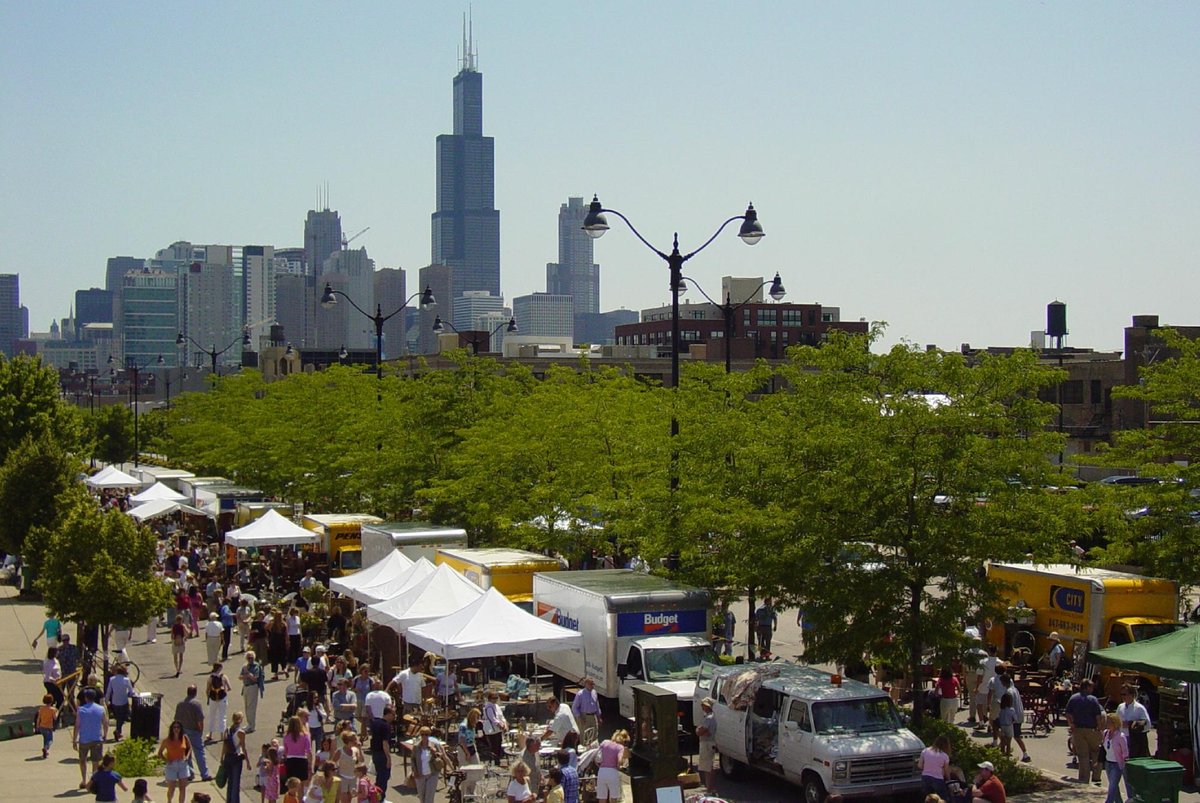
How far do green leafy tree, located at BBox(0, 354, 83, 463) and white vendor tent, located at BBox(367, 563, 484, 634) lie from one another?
38.5 metres

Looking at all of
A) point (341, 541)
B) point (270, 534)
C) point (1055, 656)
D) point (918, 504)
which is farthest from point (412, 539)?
point (918, 504)

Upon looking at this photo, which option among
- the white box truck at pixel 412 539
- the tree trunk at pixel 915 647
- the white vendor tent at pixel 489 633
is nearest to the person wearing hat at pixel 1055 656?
the tree trunk at pixel 915 647

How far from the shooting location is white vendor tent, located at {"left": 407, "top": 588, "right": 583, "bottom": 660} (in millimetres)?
21266

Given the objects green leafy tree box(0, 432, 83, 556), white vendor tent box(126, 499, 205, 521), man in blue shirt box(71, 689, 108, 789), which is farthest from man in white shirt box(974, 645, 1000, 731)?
white vendor tent box(126, 499, 205, 521)

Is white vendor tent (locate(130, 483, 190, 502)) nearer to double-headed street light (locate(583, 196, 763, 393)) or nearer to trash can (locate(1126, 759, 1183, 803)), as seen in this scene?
double-headed street light (locate(583, 196, 763, 393))

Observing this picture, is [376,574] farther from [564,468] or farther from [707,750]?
[707,750]

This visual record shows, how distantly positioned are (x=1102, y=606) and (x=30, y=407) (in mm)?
50881

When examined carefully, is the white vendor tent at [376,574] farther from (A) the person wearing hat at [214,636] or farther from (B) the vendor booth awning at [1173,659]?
(B) the vendor booth awning at [1173,659]

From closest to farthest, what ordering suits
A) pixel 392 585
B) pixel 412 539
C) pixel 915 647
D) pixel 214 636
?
pixel 915 647
pixel 392 585
pixel 214 636
pixel 412 539

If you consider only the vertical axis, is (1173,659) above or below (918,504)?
below

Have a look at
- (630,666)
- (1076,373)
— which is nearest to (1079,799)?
(630,666)

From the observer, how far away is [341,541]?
39969 mm

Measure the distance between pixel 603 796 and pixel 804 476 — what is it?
644cm

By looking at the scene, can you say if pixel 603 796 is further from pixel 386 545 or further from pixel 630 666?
pixel 386 545
